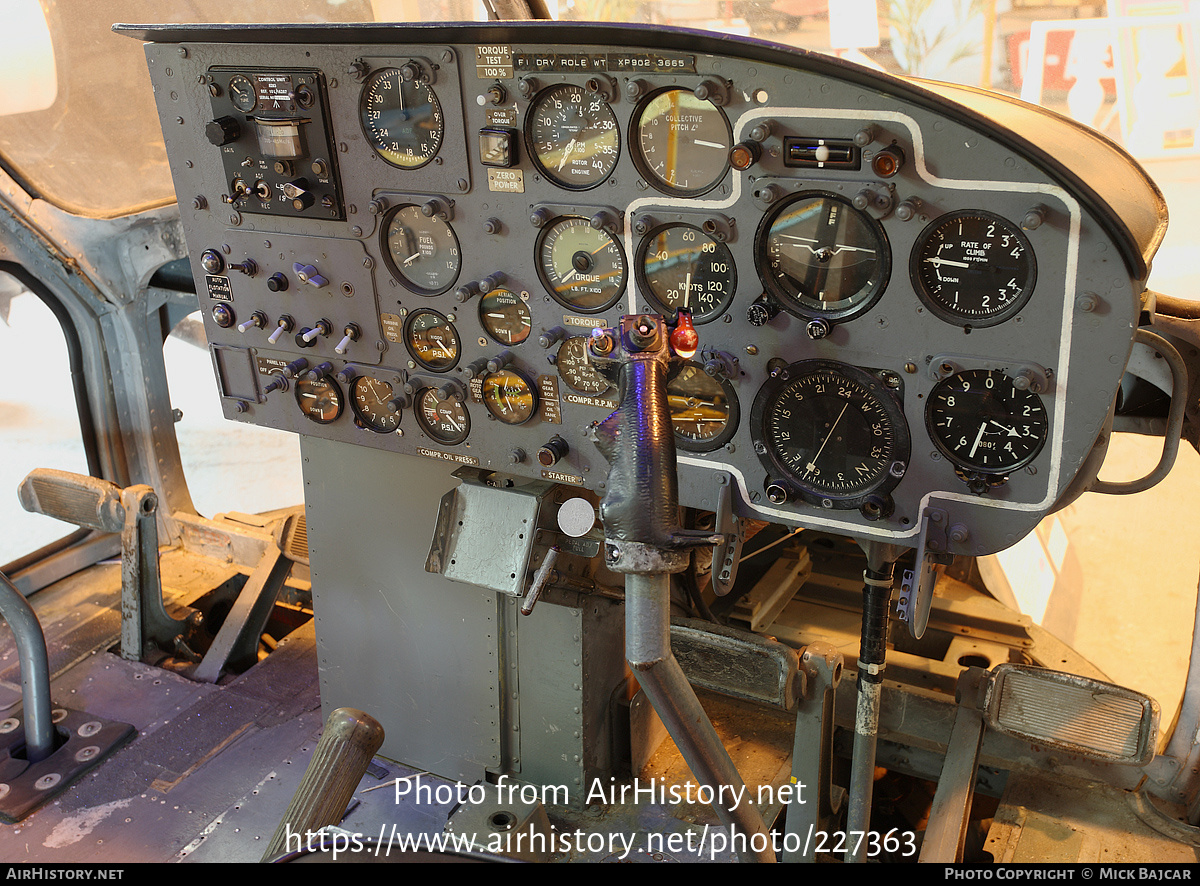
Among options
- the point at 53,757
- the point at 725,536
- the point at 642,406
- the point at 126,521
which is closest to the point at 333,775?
the point at 642,406

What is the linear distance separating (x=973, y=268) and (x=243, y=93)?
1.94 meters

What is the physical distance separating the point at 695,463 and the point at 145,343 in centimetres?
311

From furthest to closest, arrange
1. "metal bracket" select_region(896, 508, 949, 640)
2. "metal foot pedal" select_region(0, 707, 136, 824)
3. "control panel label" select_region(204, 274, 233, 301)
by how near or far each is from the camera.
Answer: "metal foot pedal" select_region(0, 707, 136, 824), "control panel label" select_region(204, 274, 233, 301), "metal bracket" select_region(896, 508, 949, 640)

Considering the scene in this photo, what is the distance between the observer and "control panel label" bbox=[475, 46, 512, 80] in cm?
223

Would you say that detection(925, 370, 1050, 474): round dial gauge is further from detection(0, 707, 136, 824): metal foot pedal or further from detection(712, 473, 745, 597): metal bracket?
detection(0, 707, 136, 824): metal foot pedal

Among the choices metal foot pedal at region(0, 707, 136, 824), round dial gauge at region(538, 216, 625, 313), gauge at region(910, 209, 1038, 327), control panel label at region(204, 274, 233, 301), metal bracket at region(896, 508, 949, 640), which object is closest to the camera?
gauge at region(910, 209, 1038, 327)

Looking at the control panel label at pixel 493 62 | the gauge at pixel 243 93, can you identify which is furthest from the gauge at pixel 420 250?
the gauge at pixel 243 93

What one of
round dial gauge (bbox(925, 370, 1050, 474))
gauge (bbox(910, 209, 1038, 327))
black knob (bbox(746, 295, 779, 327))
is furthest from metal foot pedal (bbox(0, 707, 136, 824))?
gauge (bbox(910, 209, 1038, 327))

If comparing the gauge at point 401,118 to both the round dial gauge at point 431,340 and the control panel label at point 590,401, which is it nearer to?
the round dial gauge at point 431,340

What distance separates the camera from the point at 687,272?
226 cm

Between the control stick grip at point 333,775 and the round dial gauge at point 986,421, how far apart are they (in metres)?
1.34

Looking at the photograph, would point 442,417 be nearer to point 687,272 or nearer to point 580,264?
point 580,264

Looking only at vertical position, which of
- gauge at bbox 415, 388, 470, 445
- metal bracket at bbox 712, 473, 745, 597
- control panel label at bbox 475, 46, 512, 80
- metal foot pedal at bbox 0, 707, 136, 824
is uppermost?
control panel label at bbox 475, 46, 512, 80

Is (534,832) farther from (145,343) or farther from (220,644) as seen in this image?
(145,343)
